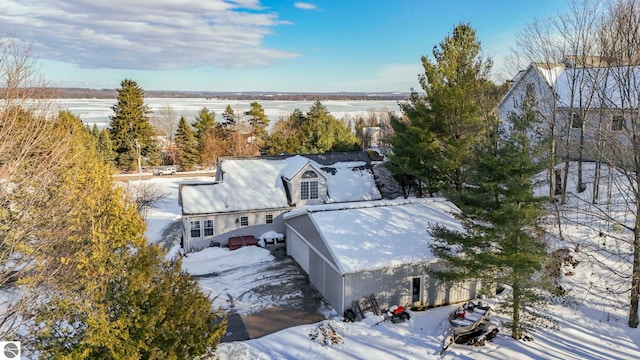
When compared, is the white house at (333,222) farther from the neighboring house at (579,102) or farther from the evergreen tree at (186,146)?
the evergreen tree at (186,146)

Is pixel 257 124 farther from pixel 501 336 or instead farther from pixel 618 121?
pixel 501 336

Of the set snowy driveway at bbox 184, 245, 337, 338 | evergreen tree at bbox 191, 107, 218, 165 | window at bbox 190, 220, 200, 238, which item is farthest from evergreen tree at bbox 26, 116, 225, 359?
evergreen tree at bbox 191, 107, 218, 165

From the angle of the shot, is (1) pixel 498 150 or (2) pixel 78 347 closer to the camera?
(2) pixel 78 347

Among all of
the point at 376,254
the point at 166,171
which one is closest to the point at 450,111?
the point at 376,254

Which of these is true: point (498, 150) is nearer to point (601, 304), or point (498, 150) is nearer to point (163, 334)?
point (601, 304)

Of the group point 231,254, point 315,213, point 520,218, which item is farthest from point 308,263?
point 520,218

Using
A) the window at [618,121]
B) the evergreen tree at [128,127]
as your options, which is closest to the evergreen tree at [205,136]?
the evergreen tree at [128,127]

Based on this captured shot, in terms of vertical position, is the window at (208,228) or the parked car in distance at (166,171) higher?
the parked car in distance at (166,171)
